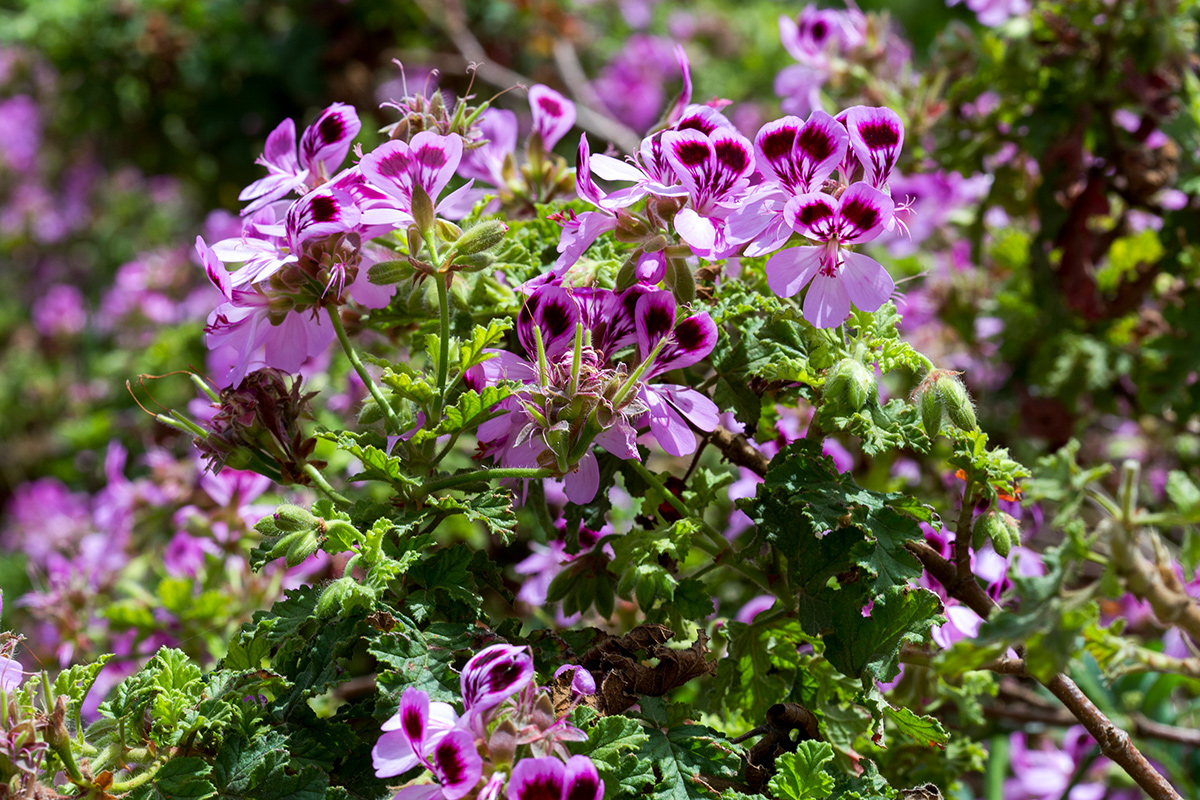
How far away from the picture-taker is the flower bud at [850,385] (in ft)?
2.56

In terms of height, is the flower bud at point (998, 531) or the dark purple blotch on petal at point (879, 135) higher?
the dark purple blotch on petal at point (879, 135)

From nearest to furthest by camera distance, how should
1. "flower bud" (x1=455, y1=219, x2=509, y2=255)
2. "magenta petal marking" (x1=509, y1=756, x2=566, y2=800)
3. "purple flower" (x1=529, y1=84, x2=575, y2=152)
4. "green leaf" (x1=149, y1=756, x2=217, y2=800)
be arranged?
"magenta petal marking" (x1=509, y1=756, x2=566, y2=800), "green leaf" (x1=149, y1=756, x2=217, y2=800), "flower bud" (x1=455, y1=219, x2=509, y2=255), "purple flower" (x1=529, y1=84, x2=575, y2=152)

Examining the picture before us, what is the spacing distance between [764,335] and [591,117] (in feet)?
5.79

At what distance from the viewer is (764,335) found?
89 cm

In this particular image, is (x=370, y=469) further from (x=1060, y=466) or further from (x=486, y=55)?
(x=486, y=55)

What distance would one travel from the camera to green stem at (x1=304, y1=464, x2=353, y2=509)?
0.84 m

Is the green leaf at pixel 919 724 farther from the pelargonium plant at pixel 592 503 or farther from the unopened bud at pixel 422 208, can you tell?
the unopened bud at pixel 422 208

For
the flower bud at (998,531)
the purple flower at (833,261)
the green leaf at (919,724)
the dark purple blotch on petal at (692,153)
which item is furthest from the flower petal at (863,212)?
the green leaf at (919,724)

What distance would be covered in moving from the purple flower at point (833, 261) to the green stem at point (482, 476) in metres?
0.24

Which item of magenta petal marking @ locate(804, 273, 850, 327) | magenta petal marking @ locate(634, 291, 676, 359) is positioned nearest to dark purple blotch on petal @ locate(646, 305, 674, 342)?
magenta petal marking @ locate(634, 291, 676, 359)

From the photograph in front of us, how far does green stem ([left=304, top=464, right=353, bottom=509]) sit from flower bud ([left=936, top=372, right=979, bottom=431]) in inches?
19.6

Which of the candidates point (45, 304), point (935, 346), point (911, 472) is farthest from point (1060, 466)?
point (45, 304)

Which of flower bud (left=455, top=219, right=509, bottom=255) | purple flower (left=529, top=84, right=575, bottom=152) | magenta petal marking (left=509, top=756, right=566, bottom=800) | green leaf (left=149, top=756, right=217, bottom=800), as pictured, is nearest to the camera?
magenta petal marking (left=509, top=756, right=566, bottom=800)

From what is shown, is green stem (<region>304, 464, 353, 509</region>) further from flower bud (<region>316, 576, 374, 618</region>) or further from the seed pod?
the seed pod
